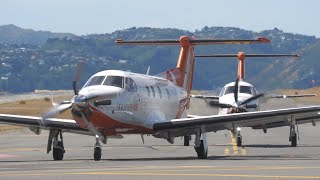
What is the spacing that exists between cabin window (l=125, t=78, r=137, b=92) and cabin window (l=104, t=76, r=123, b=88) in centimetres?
29

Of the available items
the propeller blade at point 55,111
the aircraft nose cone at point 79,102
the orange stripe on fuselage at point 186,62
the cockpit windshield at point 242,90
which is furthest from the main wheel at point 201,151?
the cockpit windshield at point 242,90

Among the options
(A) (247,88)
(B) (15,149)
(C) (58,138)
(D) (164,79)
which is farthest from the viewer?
(A) (247,88)

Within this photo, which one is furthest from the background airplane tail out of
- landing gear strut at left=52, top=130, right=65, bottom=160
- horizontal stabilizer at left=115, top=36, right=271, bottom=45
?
landing gear strut at left=52, top=130, right=65, bottom=160

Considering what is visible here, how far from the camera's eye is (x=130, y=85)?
29531 millimetres

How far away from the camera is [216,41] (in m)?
35.8

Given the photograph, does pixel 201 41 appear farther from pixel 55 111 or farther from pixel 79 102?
pixel 79 102

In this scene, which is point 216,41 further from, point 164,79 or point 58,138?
point 58,138

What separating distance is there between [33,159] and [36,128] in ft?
5.32

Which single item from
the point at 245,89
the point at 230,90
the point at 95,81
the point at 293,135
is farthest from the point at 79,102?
Result: the point at 245,89

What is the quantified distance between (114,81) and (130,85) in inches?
33.3

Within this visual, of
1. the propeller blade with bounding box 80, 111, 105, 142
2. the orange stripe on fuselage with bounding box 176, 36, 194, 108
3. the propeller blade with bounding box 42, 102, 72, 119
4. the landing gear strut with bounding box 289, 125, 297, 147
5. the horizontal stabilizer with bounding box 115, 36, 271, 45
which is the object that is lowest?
the landing gear strut with bounding box 289, 125, 297, 147

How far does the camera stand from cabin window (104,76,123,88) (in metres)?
28.6

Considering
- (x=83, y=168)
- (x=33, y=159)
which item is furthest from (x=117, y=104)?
(x=83, y=168)

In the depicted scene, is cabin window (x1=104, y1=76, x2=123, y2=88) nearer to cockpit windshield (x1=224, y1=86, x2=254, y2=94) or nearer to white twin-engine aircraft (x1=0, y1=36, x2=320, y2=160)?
white twin-engine aircraft (x1=0, y1=36, x2=320, y2=160)
